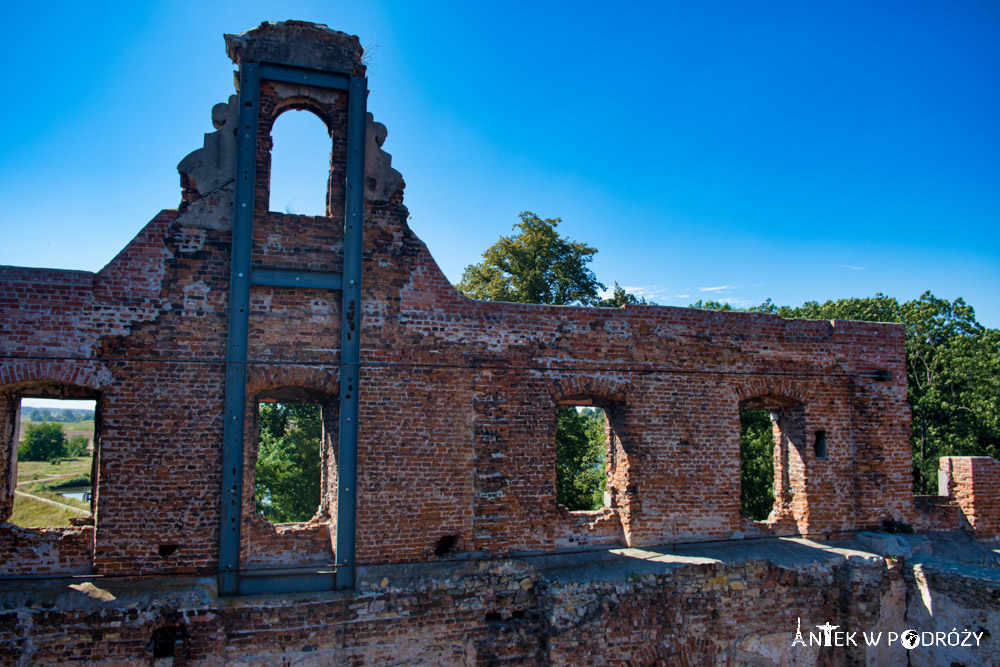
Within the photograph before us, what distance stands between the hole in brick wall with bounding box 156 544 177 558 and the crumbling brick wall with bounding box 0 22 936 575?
13mm

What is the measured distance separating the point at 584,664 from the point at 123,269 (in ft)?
22.9

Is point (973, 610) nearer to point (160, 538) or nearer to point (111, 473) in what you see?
point (160, 538)

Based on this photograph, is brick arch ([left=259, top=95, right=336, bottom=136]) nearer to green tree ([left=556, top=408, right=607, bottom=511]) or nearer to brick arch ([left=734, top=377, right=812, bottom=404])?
brick arch ([left=734, top=377, right=812, bottom=404])

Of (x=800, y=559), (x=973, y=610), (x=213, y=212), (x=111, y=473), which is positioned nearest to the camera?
(x=111, y=473)

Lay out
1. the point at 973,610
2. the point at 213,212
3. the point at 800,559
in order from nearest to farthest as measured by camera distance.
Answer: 1. the point at 213,212
2. the point at 973,610
3. the point at 800,559

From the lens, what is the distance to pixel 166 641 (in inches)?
257

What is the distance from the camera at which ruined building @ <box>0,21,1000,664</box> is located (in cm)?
669

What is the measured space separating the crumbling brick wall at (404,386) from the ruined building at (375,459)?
29mm

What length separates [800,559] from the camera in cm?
880

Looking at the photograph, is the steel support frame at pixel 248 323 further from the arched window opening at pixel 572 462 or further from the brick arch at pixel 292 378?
the arched window opening at pixel 572 462

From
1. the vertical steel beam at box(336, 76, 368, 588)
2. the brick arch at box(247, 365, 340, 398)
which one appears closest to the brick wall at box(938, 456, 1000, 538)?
the vertical steel beam at box(336, 76, 368, 588)

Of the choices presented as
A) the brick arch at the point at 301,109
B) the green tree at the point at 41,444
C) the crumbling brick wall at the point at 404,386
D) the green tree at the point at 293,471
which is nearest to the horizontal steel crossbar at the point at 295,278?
the crumbling brick wall at the point at 404,386

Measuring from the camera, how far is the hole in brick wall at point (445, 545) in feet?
25.1

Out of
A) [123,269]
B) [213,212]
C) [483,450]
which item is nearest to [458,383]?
[483,450]
